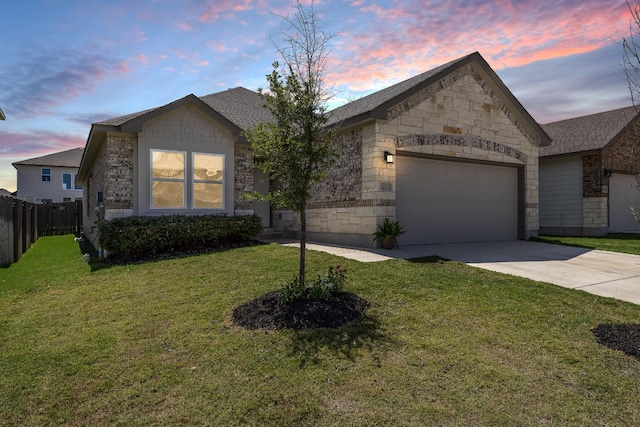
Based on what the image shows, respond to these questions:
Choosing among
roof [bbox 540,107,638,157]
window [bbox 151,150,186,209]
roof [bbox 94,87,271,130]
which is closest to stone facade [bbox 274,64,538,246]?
window [bbox 151,150,186,209]

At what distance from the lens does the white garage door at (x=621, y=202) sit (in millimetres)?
16969

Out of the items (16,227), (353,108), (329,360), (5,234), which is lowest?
(329,360)

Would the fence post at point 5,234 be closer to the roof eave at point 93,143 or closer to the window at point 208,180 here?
the roof eave at point 93,143

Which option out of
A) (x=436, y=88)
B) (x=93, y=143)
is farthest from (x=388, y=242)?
(x=93, y=143)

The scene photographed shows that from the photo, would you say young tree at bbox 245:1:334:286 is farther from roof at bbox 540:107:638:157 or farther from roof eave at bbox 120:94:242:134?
roof at bbox 540:107:638:157

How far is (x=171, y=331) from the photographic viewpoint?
192 inches

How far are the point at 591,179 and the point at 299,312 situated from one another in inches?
664

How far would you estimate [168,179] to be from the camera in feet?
38.0

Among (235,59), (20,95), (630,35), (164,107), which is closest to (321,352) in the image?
(630,35)

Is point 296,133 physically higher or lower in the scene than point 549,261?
higher

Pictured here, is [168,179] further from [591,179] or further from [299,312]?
[591,179]

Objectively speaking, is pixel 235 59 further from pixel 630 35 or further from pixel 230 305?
pixel 630 35

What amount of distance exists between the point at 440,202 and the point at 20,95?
15.5 m

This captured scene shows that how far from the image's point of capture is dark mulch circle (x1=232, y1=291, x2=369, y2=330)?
4816 mm
